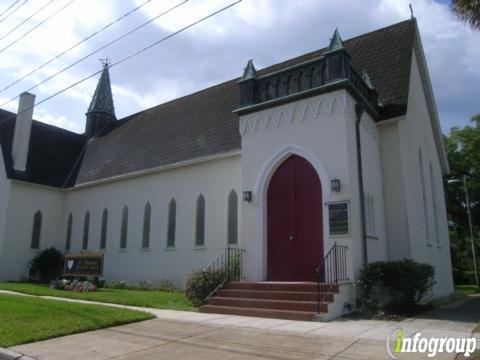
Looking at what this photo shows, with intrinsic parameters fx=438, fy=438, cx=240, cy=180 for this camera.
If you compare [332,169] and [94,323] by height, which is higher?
[332,169]

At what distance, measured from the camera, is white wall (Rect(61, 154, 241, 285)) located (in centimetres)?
1805

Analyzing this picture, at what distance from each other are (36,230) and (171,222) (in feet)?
33.0

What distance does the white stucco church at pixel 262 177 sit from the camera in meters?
13.4

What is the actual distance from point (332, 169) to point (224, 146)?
21.6 ft

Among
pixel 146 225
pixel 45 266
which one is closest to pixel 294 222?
pixel 146 225

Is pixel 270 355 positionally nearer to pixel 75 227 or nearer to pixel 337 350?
pixel 337 350

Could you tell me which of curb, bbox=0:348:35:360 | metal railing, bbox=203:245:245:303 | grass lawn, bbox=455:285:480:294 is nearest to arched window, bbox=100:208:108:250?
metal railing, bbox=203:245:245:303

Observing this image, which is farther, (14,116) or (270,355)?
(14,116)

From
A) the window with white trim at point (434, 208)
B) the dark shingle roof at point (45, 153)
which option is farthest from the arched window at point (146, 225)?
the window with white trim at point (434, 208)

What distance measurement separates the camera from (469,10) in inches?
429

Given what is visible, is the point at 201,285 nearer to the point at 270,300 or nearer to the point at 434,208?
the point at 270,300

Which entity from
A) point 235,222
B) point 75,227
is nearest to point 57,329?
point 235,222

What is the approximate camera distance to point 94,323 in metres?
9.53

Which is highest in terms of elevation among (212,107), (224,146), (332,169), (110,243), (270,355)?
(212,107)
